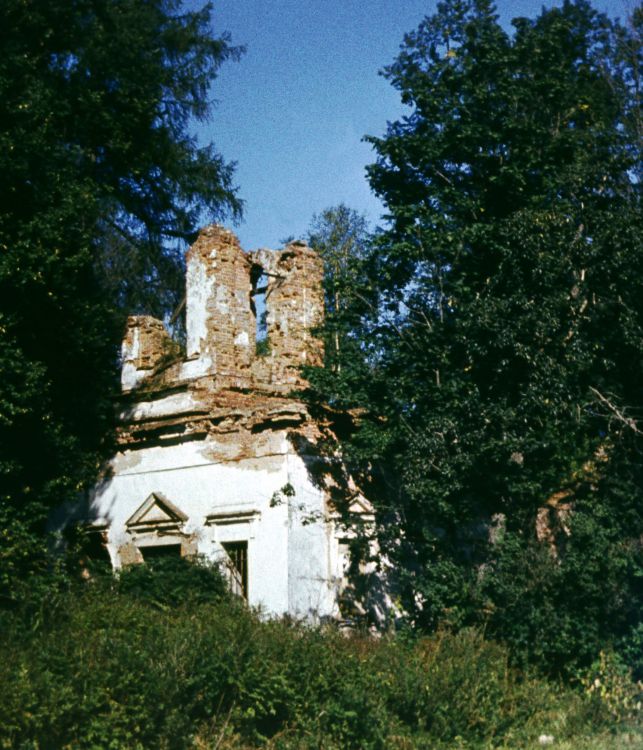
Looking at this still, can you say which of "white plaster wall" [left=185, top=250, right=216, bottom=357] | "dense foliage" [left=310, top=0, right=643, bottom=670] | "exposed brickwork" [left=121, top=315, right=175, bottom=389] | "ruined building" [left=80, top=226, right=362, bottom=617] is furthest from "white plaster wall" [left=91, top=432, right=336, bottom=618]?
"exposed brickwork" [left=121, top=315, right=175, bottom=389]

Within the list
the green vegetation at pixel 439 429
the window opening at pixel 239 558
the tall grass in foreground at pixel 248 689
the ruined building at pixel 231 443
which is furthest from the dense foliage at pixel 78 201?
the tall grass in foreground at pixel 248 689

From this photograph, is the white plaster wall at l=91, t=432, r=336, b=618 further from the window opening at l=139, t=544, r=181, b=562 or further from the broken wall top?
the broken wall top

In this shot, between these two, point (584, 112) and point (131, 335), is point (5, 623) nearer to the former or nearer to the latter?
→ point (131, 335)

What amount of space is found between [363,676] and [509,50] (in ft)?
36.9

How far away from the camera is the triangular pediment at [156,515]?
55.9 ft

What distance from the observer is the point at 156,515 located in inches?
687

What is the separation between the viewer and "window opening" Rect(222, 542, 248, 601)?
1627 cm

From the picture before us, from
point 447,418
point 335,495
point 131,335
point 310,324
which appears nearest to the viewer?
point 447,418

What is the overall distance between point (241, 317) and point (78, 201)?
3.75 metres

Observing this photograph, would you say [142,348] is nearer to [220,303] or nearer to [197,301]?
[197,301]

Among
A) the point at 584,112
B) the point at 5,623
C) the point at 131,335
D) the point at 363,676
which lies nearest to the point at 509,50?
the point at 584,112

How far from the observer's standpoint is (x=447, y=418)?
1429cm

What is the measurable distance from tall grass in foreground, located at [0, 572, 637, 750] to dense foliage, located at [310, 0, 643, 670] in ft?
5.27

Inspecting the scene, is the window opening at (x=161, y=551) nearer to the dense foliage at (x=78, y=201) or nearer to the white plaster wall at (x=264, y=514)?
the white plaster wall at (x=264, y=514)
